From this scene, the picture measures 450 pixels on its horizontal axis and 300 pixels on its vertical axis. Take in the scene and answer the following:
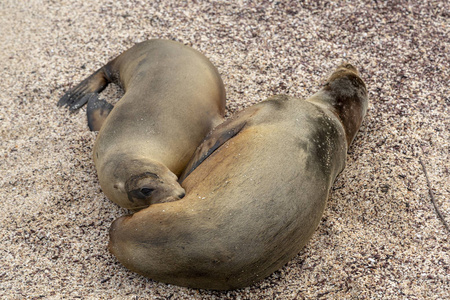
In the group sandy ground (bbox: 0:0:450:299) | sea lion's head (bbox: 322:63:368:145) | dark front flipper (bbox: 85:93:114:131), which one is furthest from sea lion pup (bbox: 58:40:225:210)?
sea lion's head (bbox: 322:63:368:145)

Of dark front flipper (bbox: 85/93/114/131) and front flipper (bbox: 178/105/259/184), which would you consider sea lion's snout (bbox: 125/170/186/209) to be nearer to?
front flipper (bbox: 178/105/259/184)

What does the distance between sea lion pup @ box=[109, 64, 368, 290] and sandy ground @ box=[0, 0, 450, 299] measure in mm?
240

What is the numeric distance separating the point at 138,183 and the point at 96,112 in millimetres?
1237

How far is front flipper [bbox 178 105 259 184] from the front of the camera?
10.8ft

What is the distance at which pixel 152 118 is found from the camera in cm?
350

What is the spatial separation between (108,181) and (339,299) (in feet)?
5.19

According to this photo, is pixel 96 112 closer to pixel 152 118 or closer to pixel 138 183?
pixel 152 118

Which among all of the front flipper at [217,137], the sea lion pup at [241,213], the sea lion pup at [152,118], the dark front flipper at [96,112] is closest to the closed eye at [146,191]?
the sea lion pup at [152,118]

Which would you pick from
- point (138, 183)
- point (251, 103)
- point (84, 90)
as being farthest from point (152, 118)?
point (84, 90)

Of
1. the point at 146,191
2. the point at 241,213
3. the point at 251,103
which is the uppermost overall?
the point at 241,213

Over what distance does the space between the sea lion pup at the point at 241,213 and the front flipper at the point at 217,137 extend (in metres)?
0.06

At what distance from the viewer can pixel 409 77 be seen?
4.30 m

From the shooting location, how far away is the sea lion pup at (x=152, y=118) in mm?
3133

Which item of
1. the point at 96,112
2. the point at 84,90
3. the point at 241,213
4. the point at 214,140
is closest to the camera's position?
the point at 241,213
